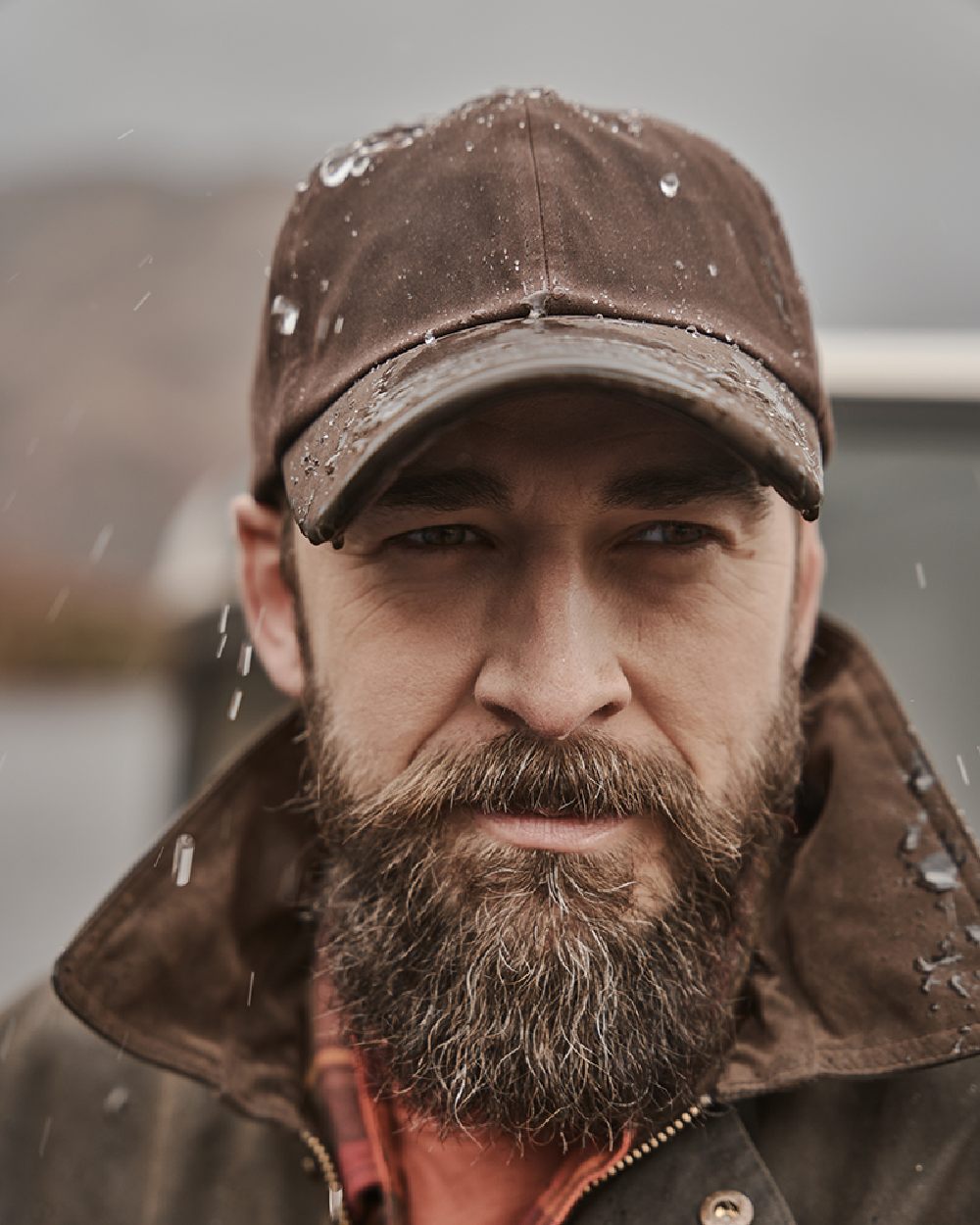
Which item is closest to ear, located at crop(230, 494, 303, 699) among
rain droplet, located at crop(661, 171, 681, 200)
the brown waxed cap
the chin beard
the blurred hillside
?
the brown waxed cap

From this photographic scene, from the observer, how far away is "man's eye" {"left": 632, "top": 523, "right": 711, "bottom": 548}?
5.20ft

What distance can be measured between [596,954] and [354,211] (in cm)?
111

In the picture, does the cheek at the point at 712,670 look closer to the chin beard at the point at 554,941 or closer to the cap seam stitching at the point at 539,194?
the chin beard at the point at 554,941

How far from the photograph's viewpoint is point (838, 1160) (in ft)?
5.23

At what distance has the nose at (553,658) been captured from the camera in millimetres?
1474

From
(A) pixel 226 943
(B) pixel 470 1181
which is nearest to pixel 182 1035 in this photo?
(A) pixel 226 943

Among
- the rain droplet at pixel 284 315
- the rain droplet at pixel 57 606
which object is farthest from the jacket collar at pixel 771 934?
the rain droplet at pixel 57 606

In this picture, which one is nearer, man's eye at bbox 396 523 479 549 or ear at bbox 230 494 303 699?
man's eye at bbox 396 523 479 549

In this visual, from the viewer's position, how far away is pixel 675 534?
5.24 ft

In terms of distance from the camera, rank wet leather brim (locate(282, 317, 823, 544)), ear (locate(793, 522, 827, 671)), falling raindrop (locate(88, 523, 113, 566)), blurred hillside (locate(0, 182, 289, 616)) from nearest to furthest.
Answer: wet leather brim (locate(282, 317, 823, 544)) < ear (locate(793, 522, 827, 671)) < falling raindrop (locate(88, 523, 113, 566)) < blurred hillside (locate(0, 182, 289, 616))

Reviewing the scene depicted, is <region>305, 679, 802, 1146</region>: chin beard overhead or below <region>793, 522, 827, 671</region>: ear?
below

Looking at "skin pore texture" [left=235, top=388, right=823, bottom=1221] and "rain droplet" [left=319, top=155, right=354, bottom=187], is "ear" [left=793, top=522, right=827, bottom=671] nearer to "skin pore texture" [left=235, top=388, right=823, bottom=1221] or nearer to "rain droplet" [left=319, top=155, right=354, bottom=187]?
"skin pore texture" [left=235, top=388, right=823, bottom=1221]

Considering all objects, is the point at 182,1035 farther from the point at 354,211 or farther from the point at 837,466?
the point at 837,466

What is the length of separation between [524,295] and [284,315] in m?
0.51
